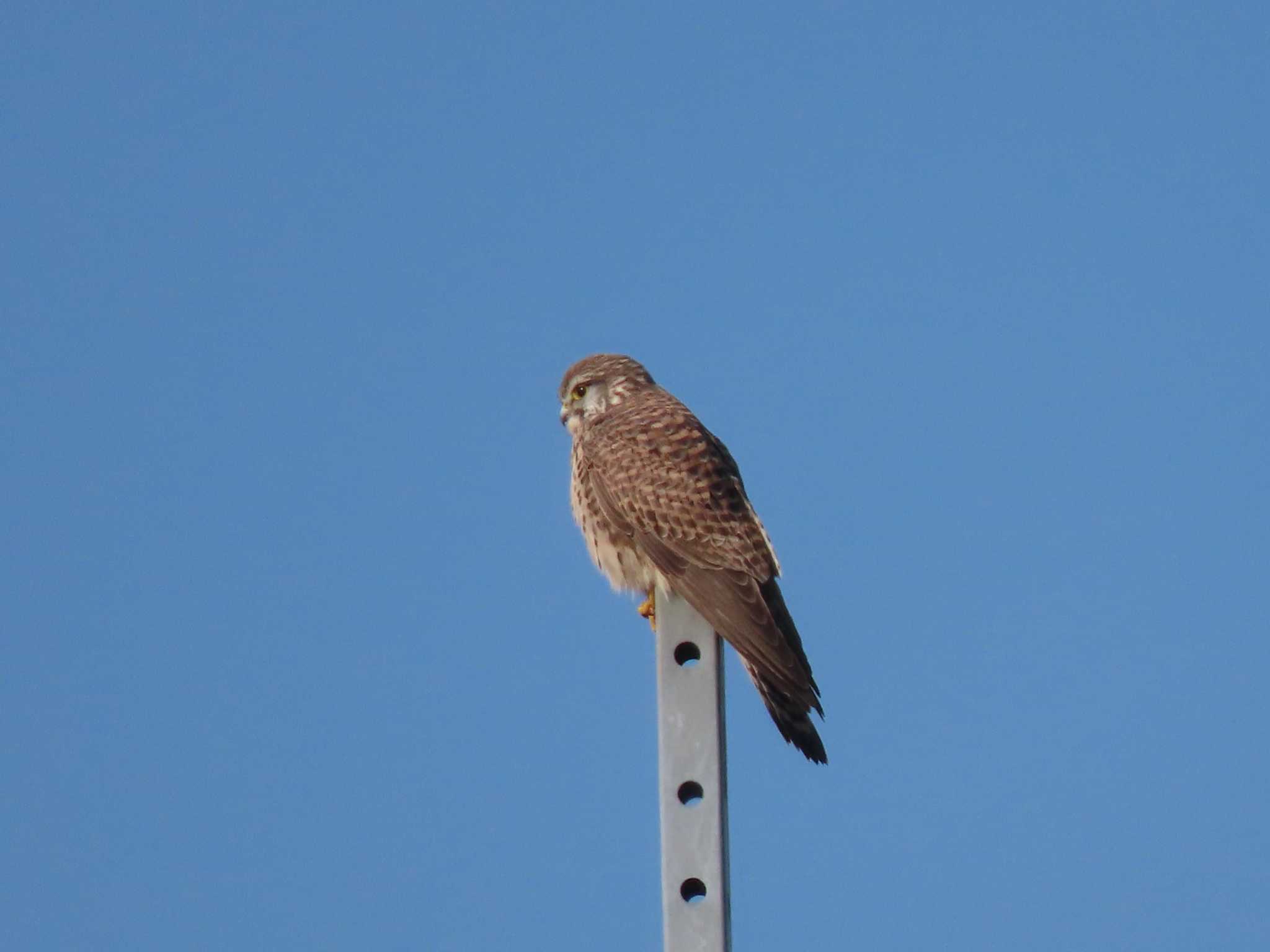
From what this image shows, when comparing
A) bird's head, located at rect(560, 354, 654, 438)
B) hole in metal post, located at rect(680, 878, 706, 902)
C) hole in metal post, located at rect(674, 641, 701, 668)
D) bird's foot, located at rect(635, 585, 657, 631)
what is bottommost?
hole in metal post, located at rect(680, 878, 706, 902)

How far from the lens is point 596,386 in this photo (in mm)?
7273

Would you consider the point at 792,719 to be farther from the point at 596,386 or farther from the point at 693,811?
the point at 596,386

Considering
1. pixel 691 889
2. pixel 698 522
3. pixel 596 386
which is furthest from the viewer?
pixel 596 386

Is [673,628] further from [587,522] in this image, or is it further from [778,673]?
[587,522]

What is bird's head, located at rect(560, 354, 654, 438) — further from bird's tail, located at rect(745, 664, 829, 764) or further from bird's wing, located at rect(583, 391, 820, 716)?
bird's tail, located at rect(745, 664, 829, 764)

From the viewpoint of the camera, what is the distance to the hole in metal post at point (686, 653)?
A: 15.9 feet

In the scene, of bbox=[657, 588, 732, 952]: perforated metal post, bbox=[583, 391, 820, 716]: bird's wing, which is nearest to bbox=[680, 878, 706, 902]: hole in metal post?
bbox=[657, 588, 732, 952]: perforated metal post

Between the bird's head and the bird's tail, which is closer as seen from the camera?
the bird's tail

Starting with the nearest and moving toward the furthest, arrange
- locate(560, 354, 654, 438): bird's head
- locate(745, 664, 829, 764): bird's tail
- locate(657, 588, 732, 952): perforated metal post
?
locate(657, 588, 732, 952): perforated metal post, locate(745, 664, 829, 764): bird's tail, locate(560, 354, 654, 438): bird's head

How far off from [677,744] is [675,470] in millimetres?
2042

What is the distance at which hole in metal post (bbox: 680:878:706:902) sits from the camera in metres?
4.45

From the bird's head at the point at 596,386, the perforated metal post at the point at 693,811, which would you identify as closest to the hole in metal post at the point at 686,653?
the perforated metal post at the point at 693,811

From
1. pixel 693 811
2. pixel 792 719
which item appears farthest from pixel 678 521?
pixel 693 811

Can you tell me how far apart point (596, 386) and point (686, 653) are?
2520 millimetres
